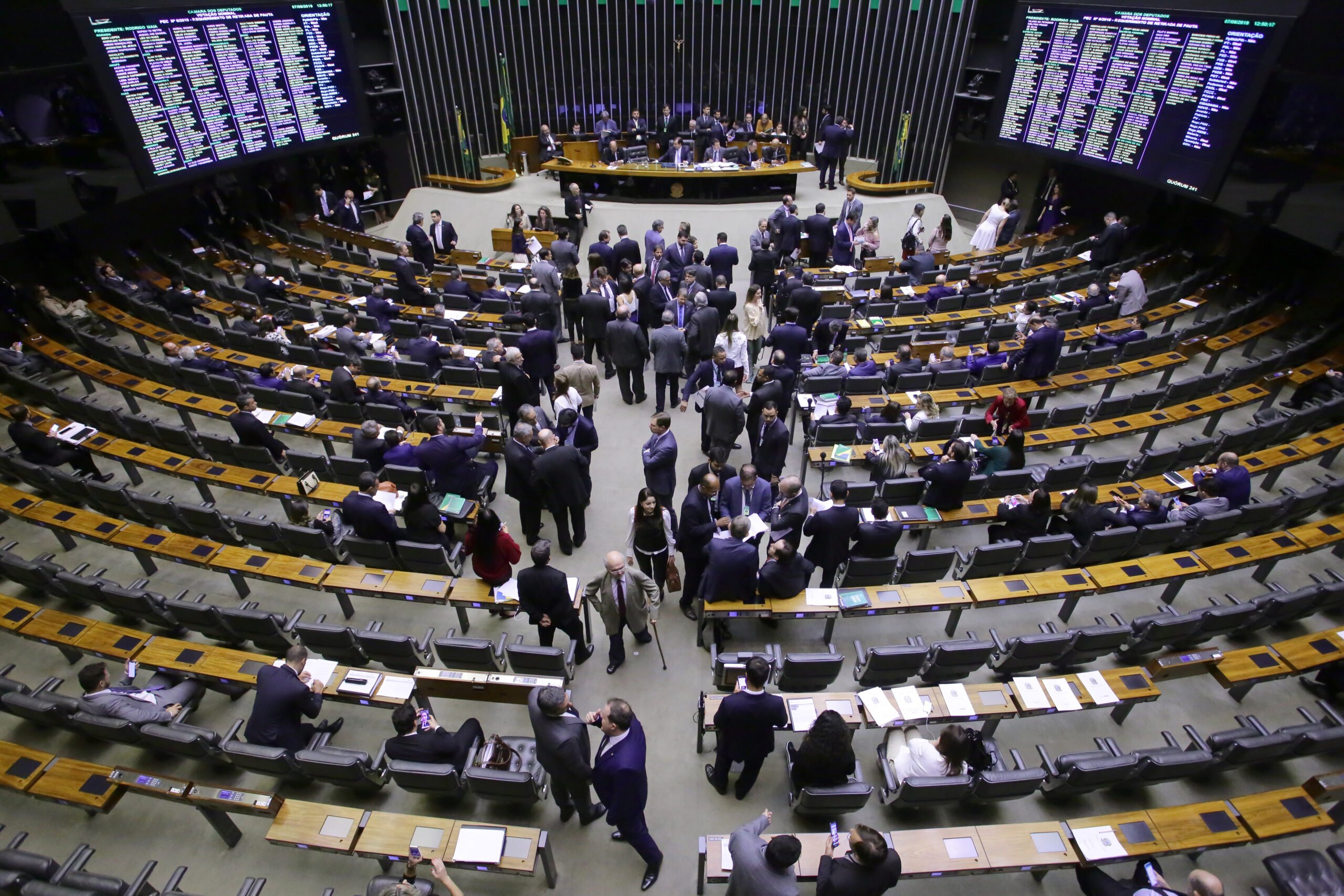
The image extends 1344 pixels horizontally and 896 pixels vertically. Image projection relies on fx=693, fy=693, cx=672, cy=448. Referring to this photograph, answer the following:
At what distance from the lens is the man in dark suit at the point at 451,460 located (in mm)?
6371

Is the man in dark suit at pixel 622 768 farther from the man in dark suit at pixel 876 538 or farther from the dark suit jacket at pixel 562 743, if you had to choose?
the man in dark suit at pixel 876 538

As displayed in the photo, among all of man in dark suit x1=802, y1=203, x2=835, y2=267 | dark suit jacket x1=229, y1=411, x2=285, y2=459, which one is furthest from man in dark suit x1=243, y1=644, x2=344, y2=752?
man in dark suit x1=802, y1=203, x2=835, y2=267

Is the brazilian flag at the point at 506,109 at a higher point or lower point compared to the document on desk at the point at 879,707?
higher

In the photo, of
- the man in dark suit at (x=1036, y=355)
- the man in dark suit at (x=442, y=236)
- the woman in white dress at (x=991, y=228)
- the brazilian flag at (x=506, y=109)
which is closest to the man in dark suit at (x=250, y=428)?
the man in dark suit at (x=442, y=236)

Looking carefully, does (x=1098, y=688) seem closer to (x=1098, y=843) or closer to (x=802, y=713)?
(x=1098, y=843)

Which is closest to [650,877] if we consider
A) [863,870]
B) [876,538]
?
[863,870]

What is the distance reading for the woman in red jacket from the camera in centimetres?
713

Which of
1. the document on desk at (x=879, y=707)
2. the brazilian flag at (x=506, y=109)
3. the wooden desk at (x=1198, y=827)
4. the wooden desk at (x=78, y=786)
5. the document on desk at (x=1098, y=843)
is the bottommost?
the wooden desk at (x=78, y=786)

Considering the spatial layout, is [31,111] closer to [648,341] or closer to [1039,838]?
[648,341]

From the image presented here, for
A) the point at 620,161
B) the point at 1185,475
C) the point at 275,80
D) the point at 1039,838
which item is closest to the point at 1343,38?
the point at 1185,475

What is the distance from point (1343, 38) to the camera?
808 cm

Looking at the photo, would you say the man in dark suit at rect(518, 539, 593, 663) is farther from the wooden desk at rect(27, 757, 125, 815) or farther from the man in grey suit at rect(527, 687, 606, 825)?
the wooden desk at rect(27, 757, 125, 815)

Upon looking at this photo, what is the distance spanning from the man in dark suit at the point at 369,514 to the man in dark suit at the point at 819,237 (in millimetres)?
8655

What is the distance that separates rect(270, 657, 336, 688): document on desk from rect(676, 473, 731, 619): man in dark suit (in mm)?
2682
